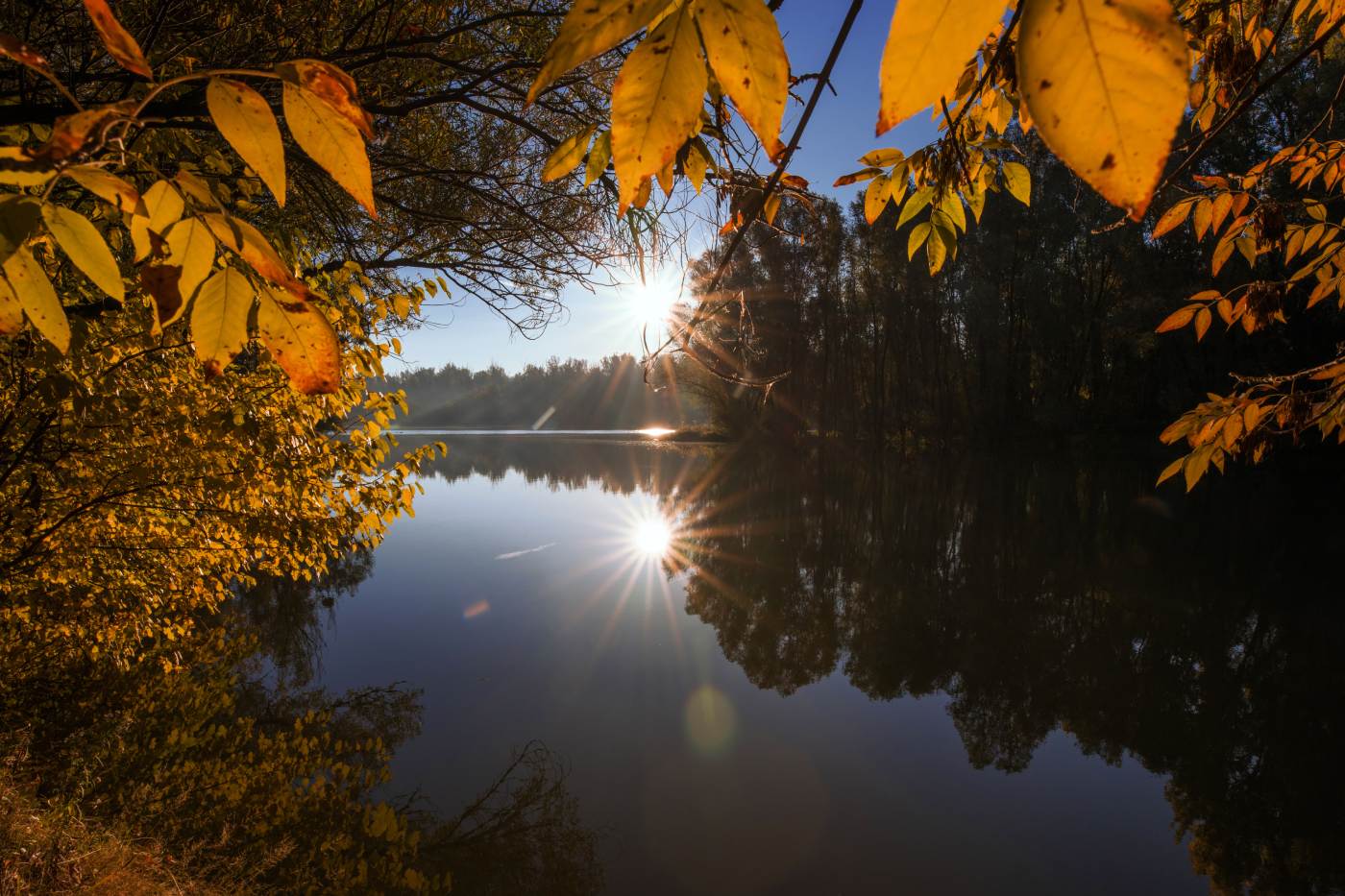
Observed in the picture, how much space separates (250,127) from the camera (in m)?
0.49

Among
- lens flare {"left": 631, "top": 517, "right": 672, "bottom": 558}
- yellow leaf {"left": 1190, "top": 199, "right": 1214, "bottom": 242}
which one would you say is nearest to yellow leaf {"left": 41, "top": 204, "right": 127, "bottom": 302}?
yellow leaf {"left": 1190, "top": 199, "right": 1214, "bottom": 242}

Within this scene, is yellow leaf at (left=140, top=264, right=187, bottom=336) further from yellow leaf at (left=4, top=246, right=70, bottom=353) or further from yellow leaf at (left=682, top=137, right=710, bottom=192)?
yellow leaf at (left=682, top=137, right=710, bottom=192)

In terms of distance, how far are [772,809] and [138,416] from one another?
4.72 metres

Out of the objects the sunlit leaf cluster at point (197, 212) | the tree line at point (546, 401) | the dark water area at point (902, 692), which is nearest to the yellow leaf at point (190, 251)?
the sunlit leaf cluster at point (197, 212)

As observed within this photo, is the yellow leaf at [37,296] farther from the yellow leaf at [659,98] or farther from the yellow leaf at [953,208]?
the yellow leaf at [953,208]

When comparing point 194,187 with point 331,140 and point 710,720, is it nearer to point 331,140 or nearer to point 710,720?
point 331,140

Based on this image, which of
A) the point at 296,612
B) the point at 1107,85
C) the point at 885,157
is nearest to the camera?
the point at 1107,85

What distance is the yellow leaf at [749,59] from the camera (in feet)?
1.32

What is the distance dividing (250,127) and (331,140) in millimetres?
64

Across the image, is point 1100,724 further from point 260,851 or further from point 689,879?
point 260,851

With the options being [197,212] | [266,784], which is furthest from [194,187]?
[266,784]

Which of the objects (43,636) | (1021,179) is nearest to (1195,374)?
(1021,179)

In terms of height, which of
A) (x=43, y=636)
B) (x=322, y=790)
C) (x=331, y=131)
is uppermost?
(x=331, y=131)

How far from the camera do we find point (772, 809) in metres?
4.45
